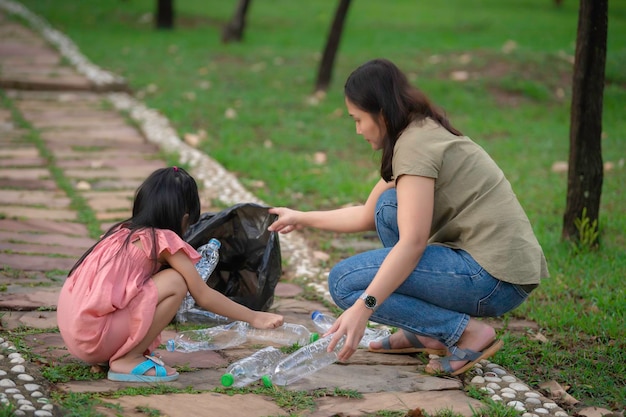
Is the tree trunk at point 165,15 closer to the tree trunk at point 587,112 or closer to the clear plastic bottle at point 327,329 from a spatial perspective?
the tree trunk at point 587,112

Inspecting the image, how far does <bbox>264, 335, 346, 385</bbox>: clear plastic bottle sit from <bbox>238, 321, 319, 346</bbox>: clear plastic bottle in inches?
11.2

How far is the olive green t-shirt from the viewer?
117 inches

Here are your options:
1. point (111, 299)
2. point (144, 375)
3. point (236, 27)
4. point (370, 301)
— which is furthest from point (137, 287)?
point (236, 27)

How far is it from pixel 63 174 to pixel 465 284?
3.79m

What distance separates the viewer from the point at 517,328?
147 inches

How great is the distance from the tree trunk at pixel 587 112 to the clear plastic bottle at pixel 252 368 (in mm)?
2253

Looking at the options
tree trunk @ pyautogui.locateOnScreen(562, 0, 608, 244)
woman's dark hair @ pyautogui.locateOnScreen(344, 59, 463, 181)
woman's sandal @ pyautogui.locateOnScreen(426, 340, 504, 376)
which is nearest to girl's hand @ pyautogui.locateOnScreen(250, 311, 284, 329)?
woman's sandal @ pyautogui.locateOnScreen(426, 340, 504, 376)

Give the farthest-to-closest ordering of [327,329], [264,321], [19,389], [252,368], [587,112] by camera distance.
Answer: [587,112] < [327,329] < [264,321] < [252,368] < [19,389]

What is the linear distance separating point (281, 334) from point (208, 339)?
314 mm

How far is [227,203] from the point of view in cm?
534

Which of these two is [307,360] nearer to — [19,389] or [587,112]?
[19,389]

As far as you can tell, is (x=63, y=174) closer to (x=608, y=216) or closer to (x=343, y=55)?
(x=608, y=216)

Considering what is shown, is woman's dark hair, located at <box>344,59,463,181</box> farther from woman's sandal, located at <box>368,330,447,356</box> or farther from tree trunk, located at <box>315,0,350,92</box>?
tree trunk, located at <box>315,0,350,92</box>

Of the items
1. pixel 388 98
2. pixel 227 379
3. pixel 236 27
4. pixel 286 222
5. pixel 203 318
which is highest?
pixel 388 98
